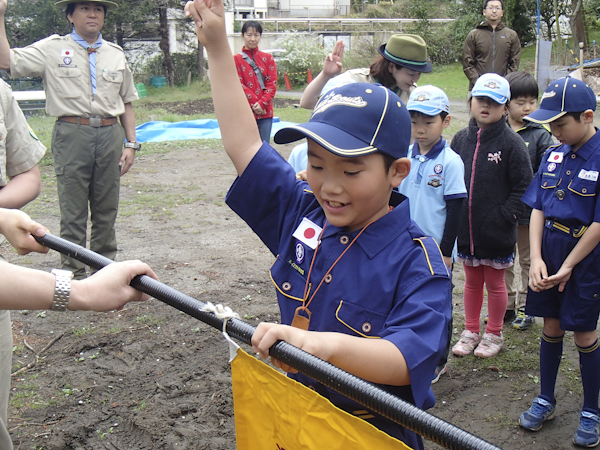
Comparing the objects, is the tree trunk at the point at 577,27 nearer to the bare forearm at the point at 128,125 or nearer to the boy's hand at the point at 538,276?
the bare forearm at the point at 128,125

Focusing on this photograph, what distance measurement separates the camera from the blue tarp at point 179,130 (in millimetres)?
13055

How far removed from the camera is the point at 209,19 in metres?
1.68

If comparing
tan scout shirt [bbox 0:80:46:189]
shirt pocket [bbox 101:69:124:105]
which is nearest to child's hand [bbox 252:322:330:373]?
tan scout shirt [bbox 0:80:46:189]

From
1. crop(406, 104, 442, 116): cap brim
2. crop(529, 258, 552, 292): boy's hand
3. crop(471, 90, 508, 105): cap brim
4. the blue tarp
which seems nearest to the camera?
crop(529, 258, 552, 292): boy's hand

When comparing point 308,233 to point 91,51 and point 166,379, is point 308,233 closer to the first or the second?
point 166,379

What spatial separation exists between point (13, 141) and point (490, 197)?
10.1 ft

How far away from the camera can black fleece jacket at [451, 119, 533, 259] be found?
3.92 metres

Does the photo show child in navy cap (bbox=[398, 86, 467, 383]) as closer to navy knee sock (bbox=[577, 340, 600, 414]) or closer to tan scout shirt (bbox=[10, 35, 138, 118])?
navy knee sock (bbox=[577, 340, 600, 414])

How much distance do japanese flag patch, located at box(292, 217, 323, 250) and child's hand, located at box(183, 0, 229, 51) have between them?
638 millimetres

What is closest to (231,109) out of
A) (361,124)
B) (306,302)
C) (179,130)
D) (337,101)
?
(337,101)

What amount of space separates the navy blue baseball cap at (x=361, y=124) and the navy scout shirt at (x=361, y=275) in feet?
0.76

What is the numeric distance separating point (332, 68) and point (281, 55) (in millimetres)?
23787

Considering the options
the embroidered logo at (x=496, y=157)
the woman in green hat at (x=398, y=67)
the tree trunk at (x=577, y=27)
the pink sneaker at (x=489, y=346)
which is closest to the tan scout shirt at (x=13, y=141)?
the woman in green hat at (x=398, y=67)

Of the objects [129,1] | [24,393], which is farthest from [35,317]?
[129,1]
